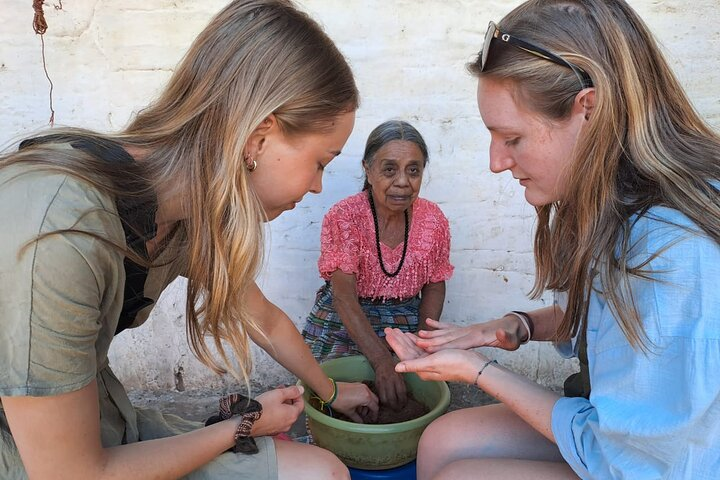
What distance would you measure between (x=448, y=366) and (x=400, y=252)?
1065 mm

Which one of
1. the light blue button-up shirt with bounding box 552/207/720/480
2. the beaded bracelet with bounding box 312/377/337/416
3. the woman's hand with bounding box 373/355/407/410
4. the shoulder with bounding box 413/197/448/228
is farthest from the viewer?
the shoulder with bounding box 413/197/448/228

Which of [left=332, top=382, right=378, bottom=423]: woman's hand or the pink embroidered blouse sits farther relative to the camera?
the pink embroidered blouse

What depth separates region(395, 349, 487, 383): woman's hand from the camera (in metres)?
1.53

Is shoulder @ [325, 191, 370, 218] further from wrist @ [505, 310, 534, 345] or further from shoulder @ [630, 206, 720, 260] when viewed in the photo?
shoulder @ [630, 206, 720, 260]

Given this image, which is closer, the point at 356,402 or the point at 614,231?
the point at 614,231

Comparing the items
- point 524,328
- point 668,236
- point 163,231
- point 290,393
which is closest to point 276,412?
point 290,393

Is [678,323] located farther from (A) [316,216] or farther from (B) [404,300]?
(A) [316,216]

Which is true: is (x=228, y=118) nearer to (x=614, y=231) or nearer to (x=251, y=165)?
(x=251, y=165)

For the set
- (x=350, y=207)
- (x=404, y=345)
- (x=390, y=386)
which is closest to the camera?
(x=404, y=345)

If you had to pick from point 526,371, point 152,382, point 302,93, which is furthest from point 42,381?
point 526,371

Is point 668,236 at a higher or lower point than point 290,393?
higher

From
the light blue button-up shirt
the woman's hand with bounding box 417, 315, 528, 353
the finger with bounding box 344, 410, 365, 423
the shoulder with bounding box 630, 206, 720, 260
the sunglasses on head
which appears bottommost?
the finger with bounding box 344, 410, 365, 423

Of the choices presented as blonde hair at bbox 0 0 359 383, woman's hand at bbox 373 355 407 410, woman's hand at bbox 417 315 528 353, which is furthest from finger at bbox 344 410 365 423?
blonde hair at bbox 0 0 359 383

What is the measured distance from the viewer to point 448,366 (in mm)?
1538
